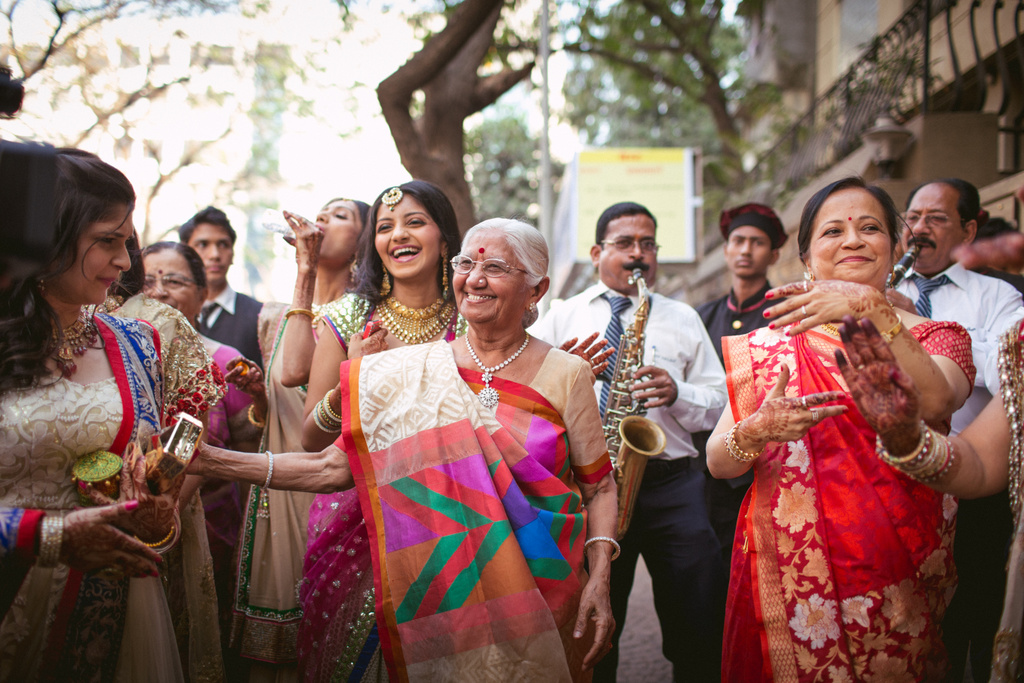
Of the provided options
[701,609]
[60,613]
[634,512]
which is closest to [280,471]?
[60,613]

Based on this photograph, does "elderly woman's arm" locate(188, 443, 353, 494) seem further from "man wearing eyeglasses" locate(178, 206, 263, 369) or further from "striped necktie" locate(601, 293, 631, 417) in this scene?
"man wearing eyeglasses" locate(178, 206, 263, 369)

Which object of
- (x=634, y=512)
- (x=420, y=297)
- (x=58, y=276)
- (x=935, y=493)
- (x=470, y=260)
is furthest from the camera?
(x=634, y=512)

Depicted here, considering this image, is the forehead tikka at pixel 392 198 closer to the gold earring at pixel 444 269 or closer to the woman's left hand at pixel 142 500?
the gold earring at pixel 444 269

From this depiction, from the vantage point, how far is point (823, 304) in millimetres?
2137

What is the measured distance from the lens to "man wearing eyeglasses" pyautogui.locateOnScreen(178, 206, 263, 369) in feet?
16.3

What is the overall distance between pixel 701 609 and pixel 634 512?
22.6 inches

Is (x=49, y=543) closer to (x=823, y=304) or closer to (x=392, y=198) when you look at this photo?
(x=392, y=198)

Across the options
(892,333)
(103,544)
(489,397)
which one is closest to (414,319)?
(489,397)

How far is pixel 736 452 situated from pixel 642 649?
3240 mm

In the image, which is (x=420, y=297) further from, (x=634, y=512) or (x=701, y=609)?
(x=701, y=609)

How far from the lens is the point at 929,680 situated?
2.44m

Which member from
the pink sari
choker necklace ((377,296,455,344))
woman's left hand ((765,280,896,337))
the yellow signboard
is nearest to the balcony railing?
the yellow signboard

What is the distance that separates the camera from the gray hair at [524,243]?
2.67 meters

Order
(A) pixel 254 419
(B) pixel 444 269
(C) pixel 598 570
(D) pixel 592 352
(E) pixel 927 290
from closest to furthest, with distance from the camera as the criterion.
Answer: (C) pixel 598 570 → (D) pixel 592 352 → (B) pixel 444 269 → (A) pixel 254 419 → (E) pixel 927 290
